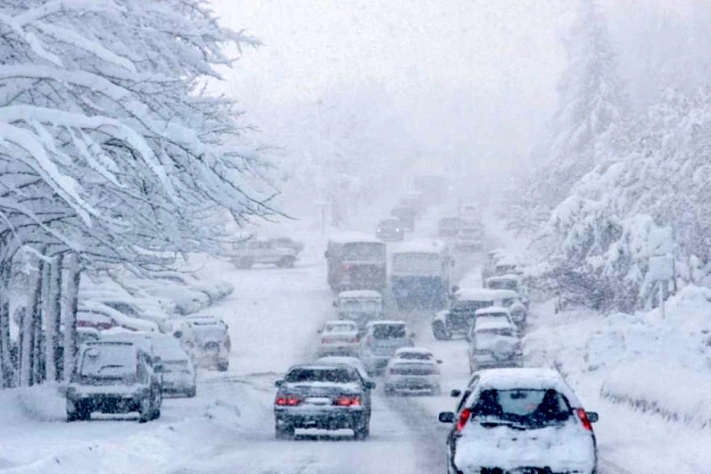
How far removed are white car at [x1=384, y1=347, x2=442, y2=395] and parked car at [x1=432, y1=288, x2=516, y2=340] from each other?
A: 14949mm

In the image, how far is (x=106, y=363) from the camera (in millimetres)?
28109

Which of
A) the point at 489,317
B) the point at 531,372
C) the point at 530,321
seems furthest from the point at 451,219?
the point at 531,372

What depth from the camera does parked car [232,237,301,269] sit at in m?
83.1

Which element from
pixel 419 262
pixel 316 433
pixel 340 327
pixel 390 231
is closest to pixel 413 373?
pixel 340 327

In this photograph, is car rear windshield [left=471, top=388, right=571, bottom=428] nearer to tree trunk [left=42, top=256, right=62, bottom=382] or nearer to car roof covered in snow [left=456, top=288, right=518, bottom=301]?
tree trunk [left=42, top=256, right=62, bottom=382]

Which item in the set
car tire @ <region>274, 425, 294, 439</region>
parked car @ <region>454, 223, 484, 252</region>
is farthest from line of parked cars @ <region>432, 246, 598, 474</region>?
parked car @ <region>454, 223, 484, 252</region>

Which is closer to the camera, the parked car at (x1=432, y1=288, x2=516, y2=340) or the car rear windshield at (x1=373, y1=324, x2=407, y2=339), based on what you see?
the car rear windshield at (x1=373, y1=324, x2=407, y2=339)

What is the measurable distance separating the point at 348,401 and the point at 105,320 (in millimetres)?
24115

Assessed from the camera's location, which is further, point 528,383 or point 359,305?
point 359,305

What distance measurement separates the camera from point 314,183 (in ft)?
395

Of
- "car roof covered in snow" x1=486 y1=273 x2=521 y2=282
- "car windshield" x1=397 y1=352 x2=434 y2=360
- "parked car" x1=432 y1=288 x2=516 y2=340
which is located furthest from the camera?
"car roof covered in snow" x1=486 y1=273 x2=521 y2=282

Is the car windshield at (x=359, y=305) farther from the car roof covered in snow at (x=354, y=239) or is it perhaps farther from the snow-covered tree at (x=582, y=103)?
the snow-covered tree at (x=582, y=103)

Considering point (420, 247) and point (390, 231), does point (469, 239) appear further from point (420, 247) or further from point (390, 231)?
point (420, 247)

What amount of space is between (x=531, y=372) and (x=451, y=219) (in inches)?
3476
